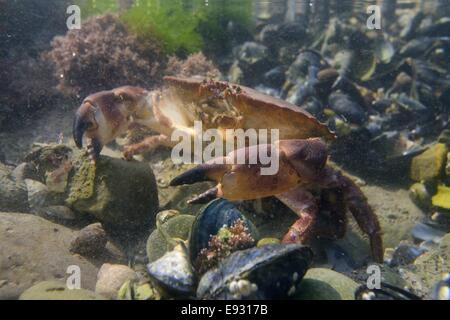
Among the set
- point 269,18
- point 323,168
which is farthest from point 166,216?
point 269,18

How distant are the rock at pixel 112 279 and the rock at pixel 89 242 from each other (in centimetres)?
41

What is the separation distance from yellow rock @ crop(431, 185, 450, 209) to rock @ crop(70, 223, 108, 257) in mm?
4553

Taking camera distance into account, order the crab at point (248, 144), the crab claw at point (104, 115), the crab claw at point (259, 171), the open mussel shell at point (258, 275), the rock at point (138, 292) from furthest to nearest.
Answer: the crab claw at point (104, 115) → the crab at point (248, 144) → the crab claw at point (259, 171) → the rock at point (138, 292) → the open mussel shell at point (258, 275)

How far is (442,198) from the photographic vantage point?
5027mm

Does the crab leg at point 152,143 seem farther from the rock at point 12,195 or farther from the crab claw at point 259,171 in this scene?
the crab claw at point 259,171

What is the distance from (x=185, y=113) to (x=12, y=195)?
97.7 inches

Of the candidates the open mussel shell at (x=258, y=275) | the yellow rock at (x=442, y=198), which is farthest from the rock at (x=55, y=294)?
the yellow rock at (x=442, y=198)

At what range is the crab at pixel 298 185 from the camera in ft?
10.5

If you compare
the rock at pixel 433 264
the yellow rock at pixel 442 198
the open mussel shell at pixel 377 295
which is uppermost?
the open mussel shell at pixel 377 295

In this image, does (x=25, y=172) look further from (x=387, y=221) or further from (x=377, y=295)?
(x=387, y=221)

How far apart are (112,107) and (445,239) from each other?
14.6 feet
